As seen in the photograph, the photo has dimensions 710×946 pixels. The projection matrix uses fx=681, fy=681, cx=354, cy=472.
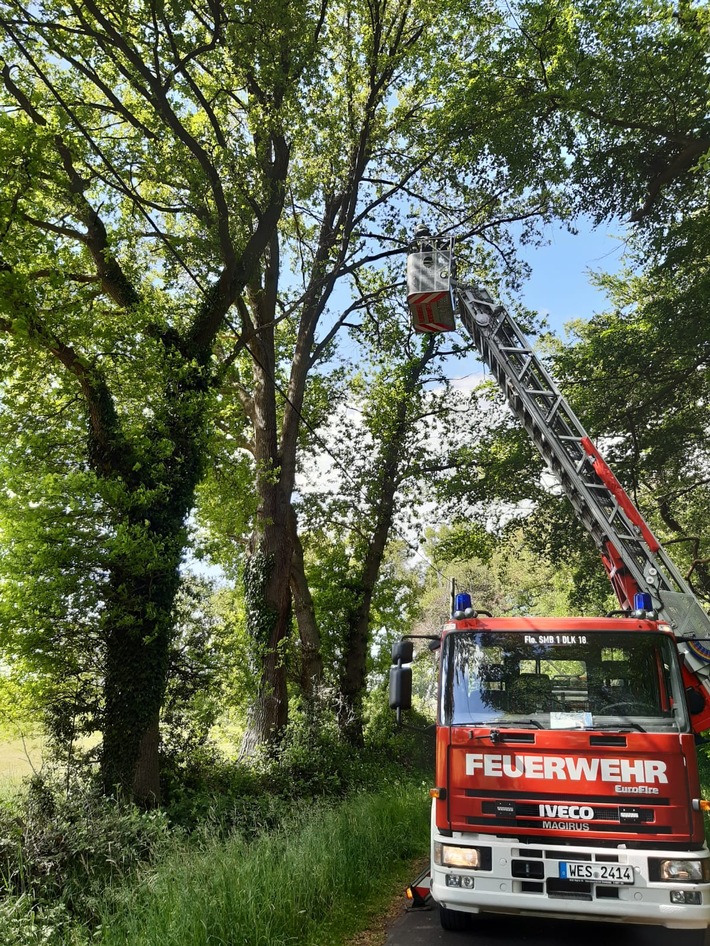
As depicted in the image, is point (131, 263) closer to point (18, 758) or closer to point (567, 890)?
point (18, 758)

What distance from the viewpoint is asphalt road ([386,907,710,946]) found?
575 cm

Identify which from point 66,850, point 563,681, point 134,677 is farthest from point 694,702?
point 134,677

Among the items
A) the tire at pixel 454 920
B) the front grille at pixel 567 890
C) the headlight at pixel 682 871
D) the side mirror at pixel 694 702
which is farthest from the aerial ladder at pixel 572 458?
the tire at pixel 454 920

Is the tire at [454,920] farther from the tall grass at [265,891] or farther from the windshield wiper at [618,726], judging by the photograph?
the windshield wiper at [618,726]

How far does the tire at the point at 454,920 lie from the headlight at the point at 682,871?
71.1 inches

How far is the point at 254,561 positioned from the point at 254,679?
2521 millimetres

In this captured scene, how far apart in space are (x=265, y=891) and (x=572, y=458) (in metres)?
6.16

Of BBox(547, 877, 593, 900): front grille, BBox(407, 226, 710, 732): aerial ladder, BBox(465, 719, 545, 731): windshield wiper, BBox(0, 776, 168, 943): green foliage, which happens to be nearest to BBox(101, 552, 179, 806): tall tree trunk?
BBox(0, 776, 168, 943): green foliage

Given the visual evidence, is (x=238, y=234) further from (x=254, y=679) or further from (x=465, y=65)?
(x=254, y=679)

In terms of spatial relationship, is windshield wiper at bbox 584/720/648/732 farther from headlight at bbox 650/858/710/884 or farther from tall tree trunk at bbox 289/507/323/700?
tall tree trunk at bbox 289/507/323/700

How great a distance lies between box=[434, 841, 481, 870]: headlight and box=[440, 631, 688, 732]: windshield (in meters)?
0.94

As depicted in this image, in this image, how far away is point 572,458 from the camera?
9.01 meters

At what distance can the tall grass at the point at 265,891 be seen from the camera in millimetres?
4977

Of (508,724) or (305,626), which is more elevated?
(305,626)
